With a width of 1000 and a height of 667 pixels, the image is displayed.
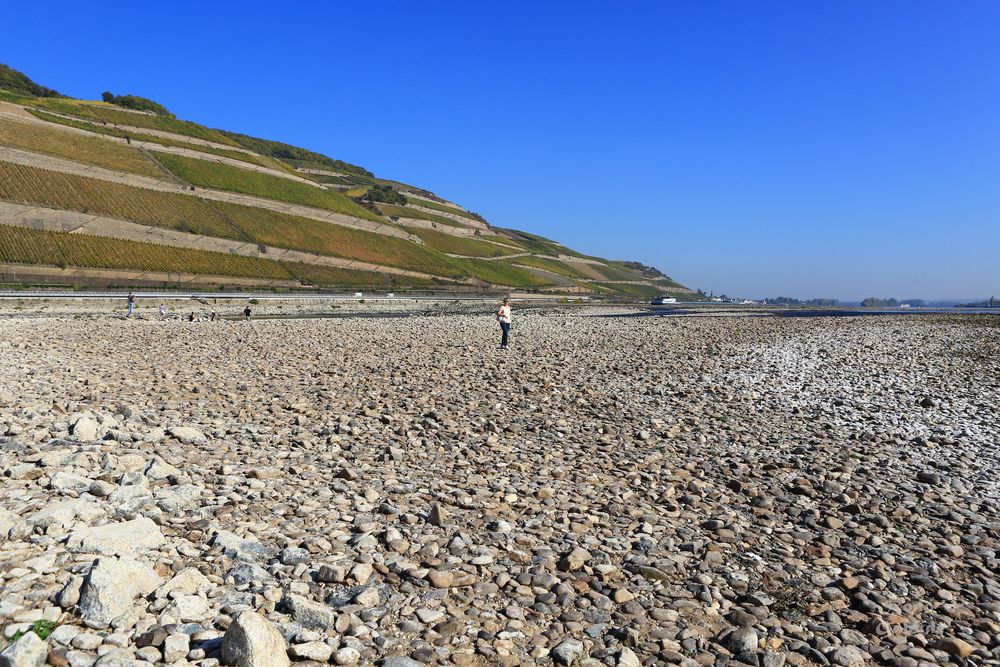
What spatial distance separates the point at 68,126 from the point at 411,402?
146651 millimetres

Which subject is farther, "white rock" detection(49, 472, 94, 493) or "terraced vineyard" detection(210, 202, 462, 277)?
"terraced vineyard" detection(210, 202, 462, 277)

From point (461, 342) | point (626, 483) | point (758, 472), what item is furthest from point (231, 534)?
point (461, 342)

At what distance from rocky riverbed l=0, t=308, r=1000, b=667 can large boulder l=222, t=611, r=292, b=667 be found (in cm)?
2

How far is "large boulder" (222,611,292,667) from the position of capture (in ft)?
15.0

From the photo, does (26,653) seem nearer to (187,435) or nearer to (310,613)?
(310,613)

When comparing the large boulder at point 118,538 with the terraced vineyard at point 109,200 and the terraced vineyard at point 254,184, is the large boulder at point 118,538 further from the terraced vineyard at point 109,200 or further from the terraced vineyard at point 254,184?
the terraced vineyard at point 254,184

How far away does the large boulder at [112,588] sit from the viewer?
199 inches

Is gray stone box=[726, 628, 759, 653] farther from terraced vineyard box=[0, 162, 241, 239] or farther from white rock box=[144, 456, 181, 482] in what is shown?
terraced vineyard box=[0, 162, 241, 239]

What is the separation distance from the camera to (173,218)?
111 meters

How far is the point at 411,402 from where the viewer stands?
1590 centimetres

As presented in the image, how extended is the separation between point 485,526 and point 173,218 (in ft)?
394

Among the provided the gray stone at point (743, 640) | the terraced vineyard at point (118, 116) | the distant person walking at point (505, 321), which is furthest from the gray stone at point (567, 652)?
the terraced vineyard at point (118, 116)

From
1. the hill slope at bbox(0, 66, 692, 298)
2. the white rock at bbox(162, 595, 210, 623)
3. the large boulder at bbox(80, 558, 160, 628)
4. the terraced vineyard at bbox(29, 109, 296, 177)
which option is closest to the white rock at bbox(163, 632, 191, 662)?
the white rock at bbox(162, 595, 210, 623)

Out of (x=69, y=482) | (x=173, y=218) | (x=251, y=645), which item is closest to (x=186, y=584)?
(x=251, y=645)
